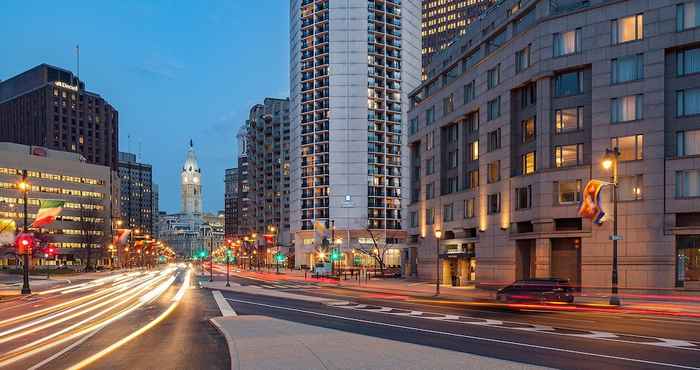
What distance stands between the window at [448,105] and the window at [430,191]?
30.6ft

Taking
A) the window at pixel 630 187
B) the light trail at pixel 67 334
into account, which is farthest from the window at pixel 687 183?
the light trail at pixel 67 334

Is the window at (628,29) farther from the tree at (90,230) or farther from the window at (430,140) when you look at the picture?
the tree at (90,230)

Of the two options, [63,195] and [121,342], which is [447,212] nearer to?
[121,342]

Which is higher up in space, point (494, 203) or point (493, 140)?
point (493, 140)

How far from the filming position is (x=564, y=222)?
160ft

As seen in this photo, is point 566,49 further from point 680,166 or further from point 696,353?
point 696,353

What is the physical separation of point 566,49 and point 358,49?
90.4 metres

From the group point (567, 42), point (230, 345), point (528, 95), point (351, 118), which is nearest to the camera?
point (230, 345)

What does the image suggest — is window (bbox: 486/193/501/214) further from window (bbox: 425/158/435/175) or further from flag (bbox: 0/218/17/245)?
flag (bbox: 0/218/17/245)

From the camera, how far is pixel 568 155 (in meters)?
48.9

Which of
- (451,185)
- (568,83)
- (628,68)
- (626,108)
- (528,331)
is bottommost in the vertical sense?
(528,331)

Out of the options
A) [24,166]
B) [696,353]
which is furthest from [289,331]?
[24,166]

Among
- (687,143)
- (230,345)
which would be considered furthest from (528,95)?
(230,345)

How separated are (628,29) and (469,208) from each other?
2362cm
